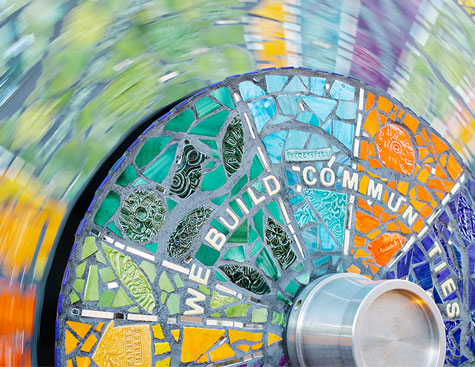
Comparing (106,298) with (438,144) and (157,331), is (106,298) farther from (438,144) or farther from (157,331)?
(438,144)

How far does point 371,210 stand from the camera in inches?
56.0

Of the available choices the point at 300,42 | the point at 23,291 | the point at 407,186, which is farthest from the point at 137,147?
the point at 407,186

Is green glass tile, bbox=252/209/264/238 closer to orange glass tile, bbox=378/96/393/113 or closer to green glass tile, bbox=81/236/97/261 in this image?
green glass tile, bbox=81/236/97/261

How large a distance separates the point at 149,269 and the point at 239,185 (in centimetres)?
25

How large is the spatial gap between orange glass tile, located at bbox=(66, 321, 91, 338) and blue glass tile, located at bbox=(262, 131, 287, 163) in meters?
0.50

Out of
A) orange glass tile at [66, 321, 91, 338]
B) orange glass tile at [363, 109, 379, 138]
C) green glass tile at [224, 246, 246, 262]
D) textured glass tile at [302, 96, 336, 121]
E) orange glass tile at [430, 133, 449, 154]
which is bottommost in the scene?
orange glass tile at [66, 321, 91, 338]

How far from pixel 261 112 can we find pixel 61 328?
570mm

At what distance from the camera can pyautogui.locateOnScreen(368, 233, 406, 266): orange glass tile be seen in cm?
143

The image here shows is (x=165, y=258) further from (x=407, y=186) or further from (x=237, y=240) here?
(x=407, y=186)

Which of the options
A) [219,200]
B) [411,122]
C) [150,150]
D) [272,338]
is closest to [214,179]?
[219,200]

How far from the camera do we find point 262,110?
1.24m

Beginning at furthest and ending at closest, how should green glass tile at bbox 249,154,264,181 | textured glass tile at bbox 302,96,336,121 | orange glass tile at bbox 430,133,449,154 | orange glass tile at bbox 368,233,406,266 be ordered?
orange glass tile at bbox 430,133,449,154 → orange glass tile at bbox 368,233,406,266 → textured glass tile at bbox 302,96,336,121 → green glass tile at bbox 249,154,264,181

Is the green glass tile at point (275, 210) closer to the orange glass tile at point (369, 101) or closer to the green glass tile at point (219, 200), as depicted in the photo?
the green glass tile at point (219, 200)

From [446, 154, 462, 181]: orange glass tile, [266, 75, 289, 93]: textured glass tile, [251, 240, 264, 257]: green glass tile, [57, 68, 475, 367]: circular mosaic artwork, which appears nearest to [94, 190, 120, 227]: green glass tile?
[57, 68, 475, 367]: circular mosaic artwork
